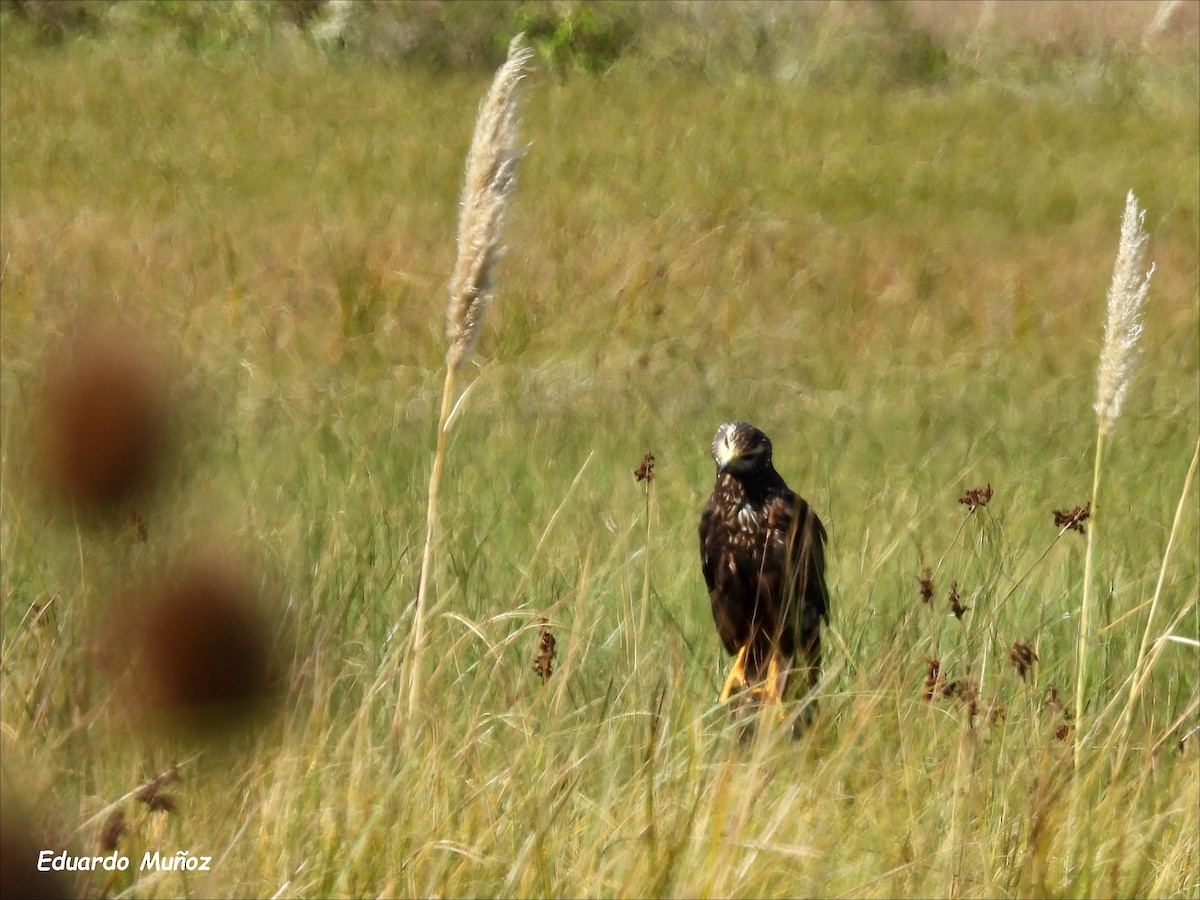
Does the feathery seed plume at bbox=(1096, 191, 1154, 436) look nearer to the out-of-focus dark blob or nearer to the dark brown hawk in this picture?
the dark brown hawk

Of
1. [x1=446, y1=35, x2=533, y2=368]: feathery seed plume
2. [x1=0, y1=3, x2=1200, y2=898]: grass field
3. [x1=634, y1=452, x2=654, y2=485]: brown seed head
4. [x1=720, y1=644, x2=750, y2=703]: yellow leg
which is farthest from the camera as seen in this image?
[x1=720, y1=644, x2=750, y2=703]: yellow leg

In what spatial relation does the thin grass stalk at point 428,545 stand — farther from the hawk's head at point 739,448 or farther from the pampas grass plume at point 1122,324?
the hawk's head at point 739,448

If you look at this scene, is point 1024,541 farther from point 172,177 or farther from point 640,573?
point 172,177

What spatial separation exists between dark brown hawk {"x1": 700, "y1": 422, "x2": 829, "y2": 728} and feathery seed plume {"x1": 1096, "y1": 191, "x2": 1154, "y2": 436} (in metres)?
0.83

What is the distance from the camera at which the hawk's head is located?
11.0 ft

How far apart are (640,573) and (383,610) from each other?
2.06 ft

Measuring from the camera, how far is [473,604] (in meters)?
3.47

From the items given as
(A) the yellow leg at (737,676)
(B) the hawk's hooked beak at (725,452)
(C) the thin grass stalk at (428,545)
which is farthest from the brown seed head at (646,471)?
(B) the hawk's hooked beak at (725,452)

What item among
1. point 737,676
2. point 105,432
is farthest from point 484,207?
point 737,676

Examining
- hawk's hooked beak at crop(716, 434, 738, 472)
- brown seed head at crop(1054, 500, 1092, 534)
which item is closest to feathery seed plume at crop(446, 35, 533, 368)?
brown seed head at crop(1054, 500, 1092, 534)

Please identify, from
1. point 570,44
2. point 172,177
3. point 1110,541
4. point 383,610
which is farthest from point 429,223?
point 570,44

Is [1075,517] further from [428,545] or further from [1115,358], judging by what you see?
[428,545]

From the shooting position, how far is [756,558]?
3283 mm

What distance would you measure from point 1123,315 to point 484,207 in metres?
0.85
